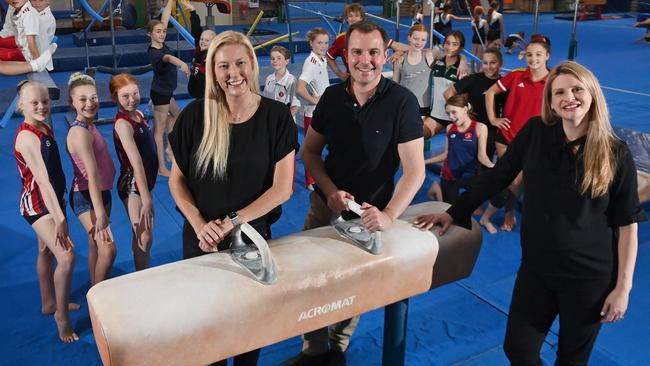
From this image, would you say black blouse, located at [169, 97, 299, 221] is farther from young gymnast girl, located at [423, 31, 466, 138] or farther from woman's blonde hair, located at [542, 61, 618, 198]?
young gymnast girl, located at [423, 31, 466, 138]

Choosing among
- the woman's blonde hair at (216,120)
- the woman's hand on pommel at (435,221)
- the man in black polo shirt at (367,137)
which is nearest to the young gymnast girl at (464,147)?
the man in black polo shirt at (367,137)

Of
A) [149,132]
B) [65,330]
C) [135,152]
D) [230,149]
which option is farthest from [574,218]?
[65,330]

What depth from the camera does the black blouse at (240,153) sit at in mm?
2135

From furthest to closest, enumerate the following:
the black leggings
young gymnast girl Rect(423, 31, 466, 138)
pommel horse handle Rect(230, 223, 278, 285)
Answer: young gymnast girl Rect(423, 31, 466, 138), the black leggings, pommel horse handle Rect(230, 223, 278, 285)

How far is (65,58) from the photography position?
9.94 meters

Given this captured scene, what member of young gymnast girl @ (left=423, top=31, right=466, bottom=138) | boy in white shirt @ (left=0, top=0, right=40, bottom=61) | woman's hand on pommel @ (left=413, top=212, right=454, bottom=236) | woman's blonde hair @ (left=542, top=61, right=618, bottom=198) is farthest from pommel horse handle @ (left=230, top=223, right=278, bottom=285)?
young gymnast girl @ (left=423, top=31, right=466, bottom=138)

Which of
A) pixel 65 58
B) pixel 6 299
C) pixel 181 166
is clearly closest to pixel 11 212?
pixel 6 299

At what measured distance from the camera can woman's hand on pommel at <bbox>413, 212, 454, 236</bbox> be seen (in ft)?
7.37

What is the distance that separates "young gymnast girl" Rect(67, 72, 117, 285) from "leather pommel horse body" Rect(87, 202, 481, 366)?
1205 mm

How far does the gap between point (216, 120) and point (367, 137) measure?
0.60 meters

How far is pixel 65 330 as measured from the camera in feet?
10.0

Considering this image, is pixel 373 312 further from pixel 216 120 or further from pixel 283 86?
pixel 283 86

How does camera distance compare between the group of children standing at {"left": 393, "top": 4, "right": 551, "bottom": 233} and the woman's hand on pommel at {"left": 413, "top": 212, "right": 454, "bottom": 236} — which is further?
the group of children standing at {"left": 393, "top": 4, "right": 551, "bottom": 233}

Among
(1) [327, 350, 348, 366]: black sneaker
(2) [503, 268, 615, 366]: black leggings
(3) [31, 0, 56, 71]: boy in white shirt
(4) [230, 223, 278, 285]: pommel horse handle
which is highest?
(3) [31, 0, 56, 71]: boy in white shirt
